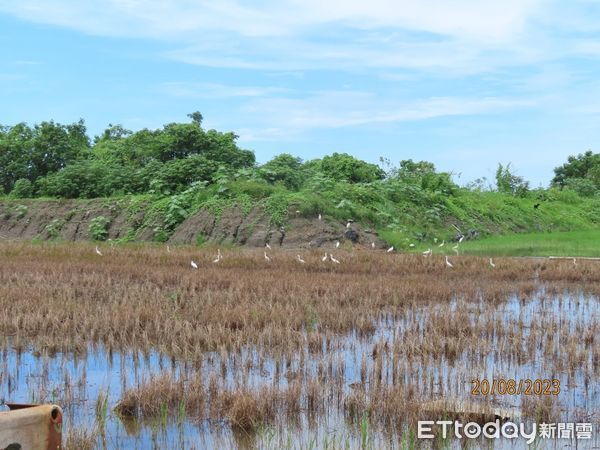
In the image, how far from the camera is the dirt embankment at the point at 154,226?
20.0m

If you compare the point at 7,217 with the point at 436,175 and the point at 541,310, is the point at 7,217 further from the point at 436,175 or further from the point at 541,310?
the point at 541,310

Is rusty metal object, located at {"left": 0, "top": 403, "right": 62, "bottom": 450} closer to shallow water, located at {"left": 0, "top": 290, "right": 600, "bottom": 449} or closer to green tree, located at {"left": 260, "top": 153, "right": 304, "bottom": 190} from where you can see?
shallow water, located at {"left": 0, "top": 290, "right": 600, "bottom": 449}

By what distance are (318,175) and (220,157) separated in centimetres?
413

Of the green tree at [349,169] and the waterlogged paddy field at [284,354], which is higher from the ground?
the green tree at [349,169]

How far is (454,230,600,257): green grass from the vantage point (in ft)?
57.8

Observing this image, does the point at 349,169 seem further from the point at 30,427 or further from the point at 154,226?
the point at 30,427

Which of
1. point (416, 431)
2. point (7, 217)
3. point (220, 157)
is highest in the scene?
point (220, 157)

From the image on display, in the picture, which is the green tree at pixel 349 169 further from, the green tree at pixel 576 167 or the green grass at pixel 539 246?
the green tree at pixel 576 167

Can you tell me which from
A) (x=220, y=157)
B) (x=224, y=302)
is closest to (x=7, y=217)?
(x=220, y=157)

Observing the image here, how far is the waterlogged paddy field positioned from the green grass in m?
5.67

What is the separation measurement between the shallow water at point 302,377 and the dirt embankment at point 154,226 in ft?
40.6

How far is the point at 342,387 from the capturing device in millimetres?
5293
